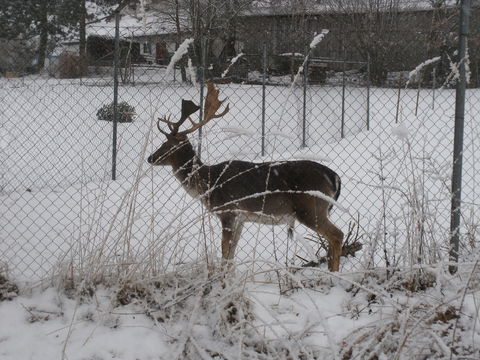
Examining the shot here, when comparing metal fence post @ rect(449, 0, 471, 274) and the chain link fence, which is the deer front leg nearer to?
the chain link fence

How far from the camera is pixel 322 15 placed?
2450cm

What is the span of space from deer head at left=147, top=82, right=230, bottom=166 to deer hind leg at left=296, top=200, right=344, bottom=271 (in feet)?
3.44

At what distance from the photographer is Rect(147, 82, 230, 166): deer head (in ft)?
15.1

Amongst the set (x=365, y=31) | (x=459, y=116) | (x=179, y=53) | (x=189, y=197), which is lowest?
(x=189, y=197)

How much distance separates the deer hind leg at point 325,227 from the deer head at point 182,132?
105 centimetres

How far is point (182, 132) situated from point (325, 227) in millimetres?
1462

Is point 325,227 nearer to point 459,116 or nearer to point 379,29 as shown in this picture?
point 459,116

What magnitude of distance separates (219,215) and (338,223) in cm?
213

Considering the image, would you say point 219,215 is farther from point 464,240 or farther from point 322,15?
point 322,15

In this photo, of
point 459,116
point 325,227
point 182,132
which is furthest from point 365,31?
point 459,116

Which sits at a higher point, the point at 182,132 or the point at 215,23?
the point at 215,23

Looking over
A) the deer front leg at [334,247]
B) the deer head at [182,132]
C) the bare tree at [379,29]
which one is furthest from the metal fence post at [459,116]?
the bare tree at [379,29]

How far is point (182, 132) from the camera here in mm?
5055

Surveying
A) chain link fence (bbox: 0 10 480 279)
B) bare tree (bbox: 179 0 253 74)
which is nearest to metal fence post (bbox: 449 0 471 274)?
chain link fence (bbox: 0 10 480 279)
